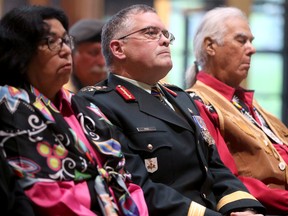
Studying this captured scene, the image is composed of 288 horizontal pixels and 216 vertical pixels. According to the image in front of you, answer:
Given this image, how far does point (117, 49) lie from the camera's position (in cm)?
307

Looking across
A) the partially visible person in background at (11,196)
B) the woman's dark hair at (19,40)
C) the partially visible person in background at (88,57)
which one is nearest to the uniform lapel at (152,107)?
the woman's dark hair at (19,40)

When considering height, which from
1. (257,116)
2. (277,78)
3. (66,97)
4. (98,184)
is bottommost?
(277,78)

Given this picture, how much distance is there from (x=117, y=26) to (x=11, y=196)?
102 centimetres

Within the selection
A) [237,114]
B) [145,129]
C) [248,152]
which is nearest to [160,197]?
[145,129]

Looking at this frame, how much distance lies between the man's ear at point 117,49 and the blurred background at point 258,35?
193 inches

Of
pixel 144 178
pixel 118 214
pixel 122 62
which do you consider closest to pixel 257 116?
pixel 122 62

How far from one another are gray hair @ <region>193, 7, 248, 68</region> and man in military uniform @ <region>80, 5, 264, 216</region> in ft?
1.90

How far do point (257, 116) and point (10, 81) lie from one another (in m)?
1.53

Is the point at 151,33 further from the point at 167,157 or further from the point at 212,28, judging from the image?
the point at 212,28

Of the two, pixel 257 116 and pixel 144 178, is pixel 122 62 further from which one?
pixel 257 116

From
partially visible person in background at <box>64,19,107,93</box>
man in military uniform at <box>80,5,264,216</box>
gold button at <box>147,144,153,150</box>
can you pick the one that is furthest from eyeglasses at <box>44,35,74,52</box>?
partially visible person in background at <box>64,19,107,93</box>

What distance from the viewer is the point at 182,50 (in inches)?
325

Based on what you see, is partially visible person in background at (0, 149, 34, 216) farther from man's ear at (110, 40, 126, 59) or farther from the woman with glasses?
man's ear at (110, 40, 126, 59)

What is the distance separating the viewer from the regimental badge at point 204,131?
308 cm
